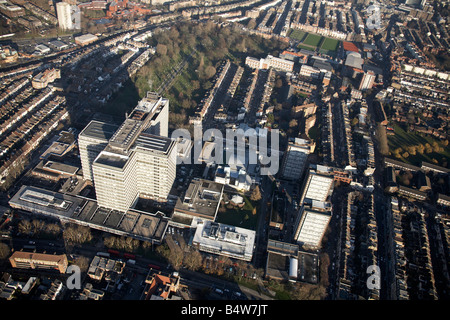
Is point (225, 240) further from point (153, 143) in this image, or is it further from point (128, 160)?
point (128, 160)

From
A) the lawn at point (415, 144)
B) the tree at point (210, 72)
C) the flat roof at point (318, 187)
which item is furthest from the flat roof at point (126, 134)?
the lawn at point (415, 144)

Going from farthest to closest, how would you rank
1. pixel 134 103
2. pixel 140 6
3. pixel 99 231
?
pixel 140 6 < pixel 134 103 < pixel 99 231

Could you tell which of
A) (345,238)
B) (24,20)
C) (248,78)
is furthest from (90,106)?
(345,238)

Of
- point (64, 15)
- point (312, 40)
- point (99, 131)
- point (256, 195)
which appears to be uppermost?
point (99, 131)

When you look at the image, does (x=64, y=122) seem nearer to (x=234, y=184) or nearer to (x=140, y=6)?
(x=234, y=184)

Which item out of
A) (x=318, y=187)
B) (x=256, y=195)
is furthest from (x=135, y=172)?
(x=318, y=187)

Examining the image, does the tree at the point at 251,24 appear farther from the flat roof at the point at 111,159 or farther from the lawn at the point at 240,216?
the flat roof at the point at 111,159
